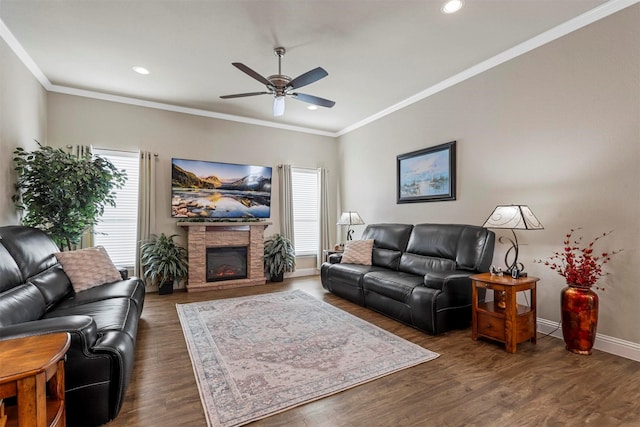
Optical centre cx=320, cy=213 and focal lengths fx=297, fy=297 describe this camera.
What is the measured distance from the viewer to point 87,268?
3090mm

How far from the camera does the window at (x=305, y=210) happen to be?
21.0 feet

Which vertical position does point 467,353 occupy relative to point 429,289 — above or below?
below

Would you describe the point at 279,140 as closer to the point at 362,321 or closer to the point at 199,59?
the point at 199,59

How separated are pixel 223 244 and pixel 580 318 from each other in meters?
4.89

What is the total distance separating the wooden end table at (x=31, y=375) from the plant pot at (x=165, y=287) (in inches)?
141

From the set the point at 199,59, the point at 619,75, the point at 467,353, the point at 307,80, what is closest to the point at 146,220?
the point at 199,59

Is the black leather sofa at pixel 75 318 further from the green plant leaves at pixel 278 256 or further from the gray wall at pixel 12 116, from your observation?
the green plant leaves at pixel 278 256

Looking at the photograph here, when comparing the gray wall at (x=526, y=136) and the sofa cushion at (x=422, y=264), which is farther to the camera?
the sofa cushion at (x=422, y=264)

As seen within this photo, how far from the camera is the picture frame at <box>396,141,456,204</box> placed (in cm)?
423

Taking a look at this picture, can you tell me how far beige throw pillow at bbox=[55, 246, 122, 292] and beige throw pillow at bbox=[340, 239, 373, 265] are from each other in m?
3.05

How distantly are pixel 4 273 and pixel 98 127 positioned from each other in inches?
132

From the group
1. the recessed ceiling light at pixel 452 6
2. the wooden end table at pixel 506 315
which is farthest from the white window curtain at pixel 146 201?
the wooden end table at pixel 506 315

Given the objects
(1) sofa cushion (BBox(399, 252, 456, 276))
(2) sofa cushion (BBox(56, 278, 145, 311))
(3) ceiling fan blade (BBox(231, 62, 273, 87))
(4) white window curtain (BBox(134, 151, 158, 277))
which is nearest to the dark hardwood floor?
(2) sofa cushion (BBox(56, 278, 145, 311))

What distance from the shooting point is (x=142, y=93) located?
4664 millimetres
